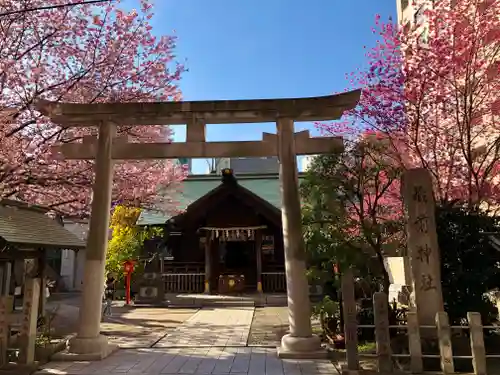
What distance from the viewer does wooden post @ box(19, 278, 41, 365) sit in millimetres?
6887

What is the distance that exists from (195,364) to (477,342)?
4670 mm

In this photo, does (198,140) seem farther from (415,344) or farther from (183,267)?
(183,267)

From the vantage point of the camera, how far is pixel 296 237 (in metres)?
8.05

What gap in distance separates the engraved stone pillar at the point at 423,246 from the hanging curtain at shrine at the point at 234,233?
1268 centimetres

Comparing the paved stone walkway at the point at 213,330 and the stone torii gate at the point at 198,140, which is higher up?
the stone torii gate at the point at 198,140

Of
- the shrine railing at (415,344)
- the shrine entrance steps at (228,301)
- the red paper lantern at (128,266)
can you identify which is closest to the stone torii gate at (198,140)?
the shrine railing at (415,344)

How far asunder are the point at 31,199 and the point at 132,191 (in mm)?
3221

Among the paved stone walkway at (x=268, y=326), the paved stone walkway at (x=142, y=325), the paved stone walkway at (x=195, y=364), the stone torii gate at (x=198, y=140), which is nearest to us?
the paved stone walkway at (x=195, y=364)

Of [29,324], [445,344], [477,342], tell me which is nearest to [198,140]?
[29,324]

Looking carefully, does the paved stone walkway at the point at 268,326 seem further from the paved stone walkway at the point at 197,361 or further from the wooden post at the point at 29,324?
the wooden post at the point at 29,324

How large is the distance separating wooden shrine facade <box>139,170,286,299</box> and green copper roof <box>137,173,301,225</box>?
195 cm

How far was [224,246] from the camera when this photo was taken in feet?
70.9

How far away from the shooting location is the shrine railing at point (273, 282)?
2002cm

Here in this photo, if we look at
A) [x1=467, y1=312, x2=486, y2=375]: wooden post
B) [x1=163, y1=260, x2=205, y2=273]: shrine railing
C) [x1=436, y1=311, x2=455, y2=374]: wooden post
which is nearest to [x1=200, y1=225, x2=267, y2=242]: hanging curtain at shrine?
[x1=163, y1=260, x2=205, y2=273]: shrine railing
